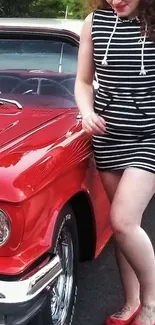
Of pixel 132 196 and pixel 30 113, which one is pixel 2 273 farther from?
pixel 30 113

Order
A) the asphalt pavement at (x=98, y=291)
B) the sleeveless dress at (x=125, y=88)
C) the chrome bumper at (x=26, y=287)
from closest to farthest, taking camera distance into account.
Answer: the chrome bumper at (x=26, y=287), the sleeveless dress at (x=125, y=88), the asphalt pavement at (x=98, y=291)

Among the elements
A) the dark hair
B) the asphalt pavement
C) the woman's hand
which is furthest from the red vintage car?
the dark hair

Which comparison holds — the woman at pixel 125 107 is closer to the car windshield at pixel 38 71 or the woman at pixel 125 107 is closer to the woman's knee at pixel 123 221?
the woman's knee at pixel 123 221

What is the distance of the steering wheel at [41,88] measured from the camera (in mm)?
4164

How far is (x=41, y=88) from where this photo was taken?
4223mm

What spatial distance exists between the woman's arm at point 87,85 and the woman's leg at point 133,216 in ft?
0.88

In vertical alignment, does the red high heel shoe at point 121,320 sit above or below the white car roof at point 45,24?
below

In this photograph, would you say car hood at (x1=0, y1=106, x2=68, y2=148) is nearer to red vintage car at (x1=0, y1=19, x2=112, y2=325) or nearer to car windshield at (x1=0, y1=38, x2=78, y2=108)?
red vintage car at (x1=0, y1=19, x2=112, y2=325)

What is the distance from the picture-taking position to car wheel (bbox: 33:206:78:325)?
3.22 metres

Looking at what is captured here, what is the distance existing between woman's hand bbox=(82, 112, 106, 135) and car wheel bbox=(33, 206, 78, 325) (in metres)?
0.41

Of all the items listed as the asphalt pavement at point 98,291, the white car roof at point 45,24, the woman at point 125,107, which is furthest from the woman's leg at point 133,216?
the white car roof at point 45,24

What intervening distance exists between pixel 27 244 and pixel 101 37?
38.4 inches

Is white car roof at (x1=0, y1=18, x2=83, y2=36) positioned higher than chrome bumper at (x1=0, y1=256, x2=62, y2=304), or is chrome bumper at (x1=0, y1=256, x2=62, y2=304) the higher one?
white car roof at (x1=0, y1=18, x2=83, y2=36)

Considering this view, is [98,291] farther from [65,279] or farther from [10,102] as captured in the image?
[10,102]
